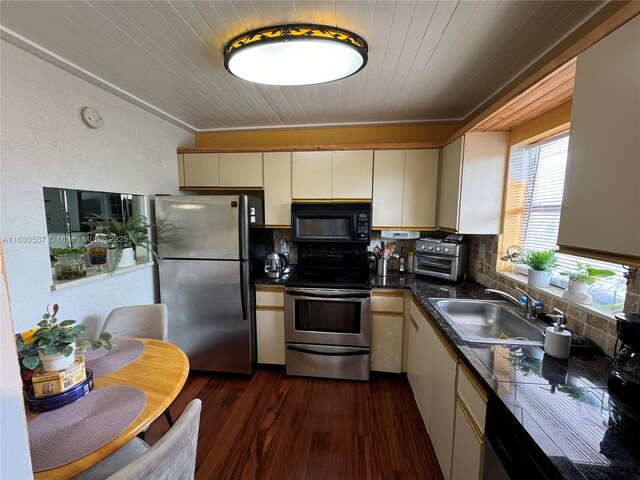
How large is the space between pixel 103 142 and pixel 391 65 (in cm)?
199

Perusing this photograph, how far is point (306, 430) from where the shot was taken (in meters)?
1.79

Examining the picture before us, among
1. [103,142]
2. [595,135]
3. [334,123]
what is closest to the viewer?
[595,135]

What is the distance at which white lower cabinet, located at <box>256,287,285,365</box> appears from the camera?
2334 mm

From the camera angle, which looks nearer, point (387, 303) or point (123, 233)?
point (123, 233)

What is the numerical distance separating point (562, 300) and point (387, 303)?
1.12m

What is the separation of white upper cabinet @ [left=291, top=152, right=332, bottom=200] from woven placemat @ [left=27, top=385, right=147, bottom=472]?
1.90 m

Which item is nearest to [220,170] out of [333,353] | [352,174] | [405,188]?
[352,174]

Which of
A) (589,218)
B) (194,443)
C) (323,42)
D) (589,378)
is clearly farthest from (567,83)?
(194,443)

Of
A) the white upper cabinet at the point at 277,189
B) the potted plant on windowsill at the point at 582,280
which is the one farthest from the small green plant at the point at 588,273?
the white upper cabinet at the point at 277,189

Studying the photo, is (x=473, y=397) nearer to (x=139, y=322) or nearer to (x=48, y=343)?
(x=48, y=343)

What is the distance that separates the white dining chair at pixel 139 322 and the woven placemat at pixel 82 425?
2.18 ft

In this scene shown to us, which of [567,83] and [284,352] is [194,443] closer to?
[284,352]

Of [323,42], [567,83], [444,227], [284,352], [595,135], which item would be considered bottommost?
[284,352]

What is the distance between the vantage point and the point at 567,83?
115cm
